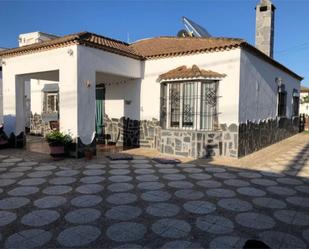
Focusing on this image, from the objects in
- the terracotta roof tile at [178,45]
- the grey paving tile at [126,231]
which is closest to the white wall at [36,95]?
the terracotta roof tile at [178,45]

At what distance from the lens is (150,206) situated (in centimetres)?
439

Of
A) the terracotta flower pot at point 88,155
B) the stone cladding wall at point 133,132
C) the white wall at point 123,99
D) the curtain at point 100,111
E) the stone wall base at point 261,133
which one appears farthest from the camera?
the curtain at point 100,111

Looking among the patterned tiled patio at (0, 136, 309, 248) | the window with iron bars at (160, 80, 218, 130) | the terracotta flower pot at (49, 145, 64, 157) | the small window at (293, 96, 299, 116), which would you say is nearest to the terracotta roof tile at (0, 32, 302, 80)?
the window with iron bars at (160, 80, 218, 130)

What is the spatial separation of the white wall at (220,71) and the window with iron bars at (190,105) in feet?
1.10

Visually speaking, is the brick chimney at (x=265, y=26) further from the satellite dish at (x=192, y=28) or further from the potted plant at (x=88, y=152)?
the potted plant at (x=88, y=152)

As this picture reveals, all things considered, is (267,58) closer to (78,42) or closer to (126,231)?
(78,42)

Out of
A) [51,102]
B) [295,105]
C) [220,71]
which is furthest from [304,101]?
[51,102]

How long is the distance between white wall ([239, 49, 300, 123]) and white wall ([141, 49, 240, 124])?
28 cm

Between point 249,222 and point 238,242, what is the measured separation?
0.67 meters

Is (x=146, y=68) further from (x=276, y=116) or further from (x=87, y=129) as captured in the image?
(x=276, y=116)

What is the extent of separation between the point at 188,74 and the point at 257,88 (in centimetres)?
320

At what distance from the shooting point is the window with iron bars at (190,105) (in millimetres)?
9055

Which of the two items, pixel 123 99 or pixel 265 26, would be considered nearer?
pixel 123 99

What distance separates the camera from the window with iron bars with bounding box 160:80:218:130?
9.05m
